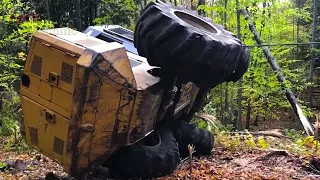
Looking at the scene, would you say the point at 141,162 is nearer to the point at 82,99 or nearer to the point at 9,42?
the point at 82,99

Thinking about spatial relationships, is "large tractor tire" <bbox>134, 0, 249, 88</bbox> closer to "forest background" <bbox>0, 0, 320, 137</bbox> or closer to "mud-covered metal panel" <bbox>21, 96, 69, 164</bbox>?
"mud-covered metal panel" <bbox>21, 96, 69, 164</bbox>

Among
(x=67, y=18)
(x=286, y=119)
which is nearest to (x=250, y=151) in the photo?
(x=67, y=18)

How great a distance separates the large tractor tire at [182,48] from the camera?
479 cm

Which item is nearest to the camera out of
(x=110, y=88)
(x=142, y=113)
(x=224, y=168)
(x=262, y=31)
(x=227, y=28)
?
(x=110, y=88)

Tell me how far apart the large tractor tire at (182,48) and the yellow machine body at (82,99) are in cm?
39

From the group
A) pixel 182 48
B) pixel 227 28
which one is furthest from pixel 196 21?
pixel 227 28

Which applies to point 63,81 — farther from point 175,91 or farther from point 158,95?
point 175,91

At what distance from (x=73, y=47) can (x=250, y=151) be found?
399 centimetres

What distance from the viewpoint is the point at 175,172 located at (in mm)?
5672

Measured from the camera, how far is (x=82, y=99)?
4.39 meters

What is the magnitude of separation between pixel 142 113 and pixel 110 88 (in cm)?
61

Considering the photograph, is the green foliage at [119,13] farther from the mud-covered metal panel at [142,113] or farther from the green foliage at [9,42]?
the mud-covered metal panel at [142,113]

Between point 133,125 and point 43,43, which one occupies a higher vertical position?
point 43,43

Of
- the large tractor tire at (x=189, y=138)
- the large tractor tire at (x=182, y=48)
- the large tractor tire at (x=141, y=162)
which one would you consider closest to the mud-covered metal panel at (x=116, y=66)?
the large tractor tire at (x=182, y=48)
